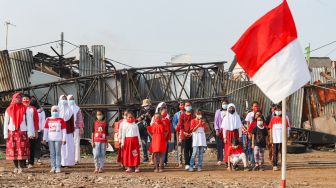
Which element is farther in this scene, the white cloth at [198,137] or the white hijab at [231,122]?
the white hijab at [231,122]

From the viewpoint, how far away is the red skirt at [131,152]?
14.4 metres

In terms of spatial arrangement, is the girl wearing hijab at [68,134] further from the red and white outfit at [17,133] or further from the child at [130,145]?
the child at [130,145]

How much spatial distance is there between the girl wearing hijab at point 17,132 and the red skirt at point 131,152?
2.41 meters

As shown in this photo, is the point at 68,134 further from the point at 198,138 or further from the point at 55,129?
the point at 198,138

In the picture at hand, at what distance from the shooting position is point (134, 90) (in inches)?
932

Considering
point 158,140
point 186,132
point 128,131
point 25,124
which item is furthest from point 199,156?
point 25,124

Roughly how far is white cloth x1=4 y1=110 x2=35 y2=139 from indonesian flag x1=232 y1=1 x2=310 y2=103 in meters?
7.33

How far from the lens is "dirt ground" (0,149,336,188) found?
1138cm

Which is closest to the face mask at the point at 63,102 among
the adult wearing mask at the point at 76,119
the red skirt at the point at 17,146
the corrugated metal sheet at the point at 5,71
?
the adult wearing mask at the point at 76,119

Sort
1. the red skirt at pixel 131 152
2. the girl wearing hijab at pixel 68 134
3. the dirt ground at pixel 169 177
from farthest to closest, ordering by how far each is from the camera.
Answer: the girl wearing hijab at pixel 68 134 < the red skirt at pixel 131 152 < the dirt ground at pixel 169 177

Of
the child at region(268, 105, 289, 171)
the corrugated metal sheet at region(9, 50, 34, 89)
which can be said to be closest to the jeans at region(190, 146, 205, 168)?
the child at region(268, 105, 289, 171)

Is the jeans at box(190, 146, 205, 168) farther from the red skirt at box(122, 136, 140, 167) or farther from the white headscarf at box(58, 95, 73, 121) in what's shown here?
the white headscarf at box(58, 95, 73, 121)

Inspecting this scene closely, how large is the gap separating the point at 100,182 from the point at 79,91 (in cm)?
1296

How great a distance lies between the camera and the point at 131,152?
1447 centimetres
